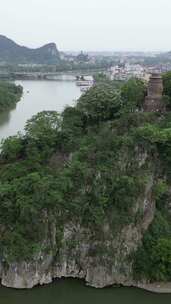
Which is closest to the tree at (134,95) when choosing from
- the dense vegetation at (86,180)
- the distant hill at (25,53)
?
the dense vegetation at (86,180)

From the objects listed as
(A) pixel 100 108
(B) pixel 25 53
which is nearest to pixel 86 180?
(A) pixel 100 108

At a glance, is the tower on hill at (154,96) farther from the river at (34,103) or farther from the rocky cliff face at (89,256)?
the river at (34,103)

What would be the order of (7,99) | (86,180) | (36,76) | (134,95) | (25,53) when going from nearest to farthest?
(86,180) < (134,95) < (7,99) < (36,76) < (25,53)

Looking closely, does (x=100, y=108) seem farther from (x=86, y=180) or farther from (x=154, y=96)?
(x=86, y=180)

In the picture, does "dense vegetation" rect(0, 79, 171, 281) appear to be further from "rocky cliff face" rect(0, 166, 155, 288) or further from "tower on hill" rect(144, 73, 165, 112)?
"tower on hill" rect(144, 73, 165, 112)

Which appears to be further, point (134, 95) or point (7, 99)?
point (7, 99)

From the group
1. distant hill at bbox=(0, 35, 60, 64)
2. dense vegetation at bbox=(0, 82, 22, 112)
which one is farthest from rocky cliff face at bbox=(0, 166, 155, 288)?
distant hill at bbox=(0, 35, 60, 64)
